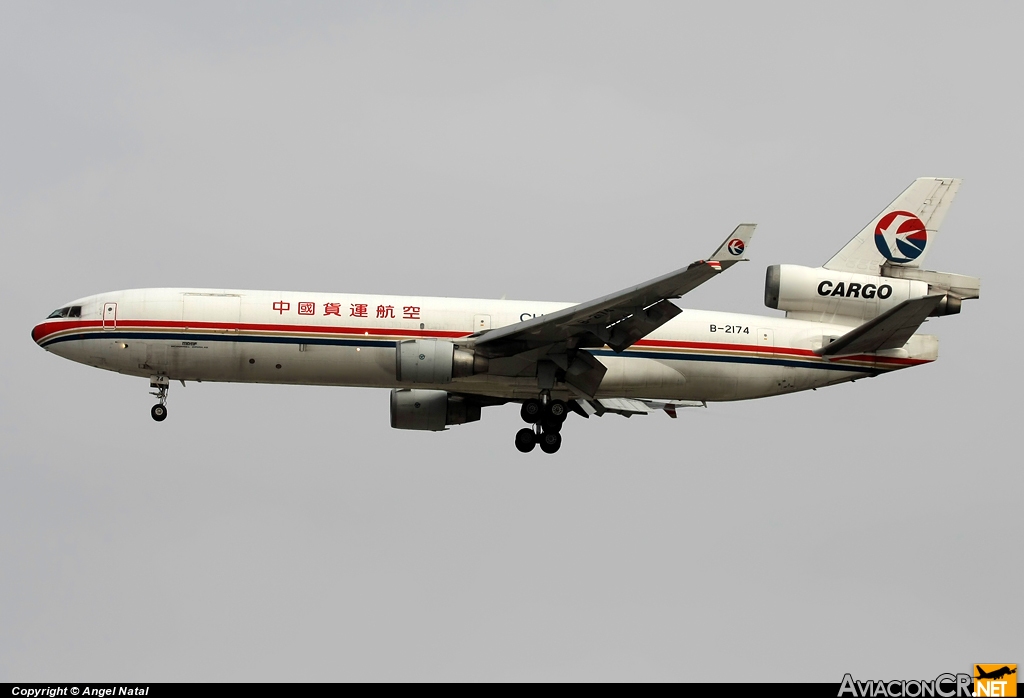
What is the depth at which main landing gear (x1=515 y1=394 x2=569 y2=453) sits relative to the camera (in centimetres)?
5300

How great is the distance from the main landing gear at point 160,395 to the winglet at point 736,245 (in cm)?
1832

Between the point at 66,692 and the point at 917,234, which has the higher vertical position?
the point at 917,234

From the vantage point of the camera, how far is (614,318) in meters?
49.3

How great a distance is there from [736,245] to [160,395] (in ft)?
64.1

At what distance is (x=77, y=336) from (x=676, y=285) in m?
19.2

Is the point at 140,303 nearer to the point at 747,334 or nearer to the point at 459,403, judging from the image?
the point at 459,403

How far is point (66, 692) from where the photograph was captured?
4341cm

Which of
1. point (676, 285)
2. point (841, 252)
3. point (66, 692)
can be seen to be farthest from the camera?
point (841, 252)

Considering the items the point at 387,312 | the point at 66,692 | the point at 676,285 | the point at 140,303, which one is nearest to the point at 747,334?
the point at 676,285

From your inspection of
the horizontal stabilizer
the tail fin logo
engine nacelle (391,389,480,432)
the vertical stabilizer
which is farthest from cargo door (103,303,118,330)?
the tail fin logo

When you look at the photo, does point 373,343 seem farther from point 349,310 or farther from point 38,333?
point 38,333

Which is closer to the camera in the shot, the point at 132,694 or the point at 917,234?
the point at 132,694

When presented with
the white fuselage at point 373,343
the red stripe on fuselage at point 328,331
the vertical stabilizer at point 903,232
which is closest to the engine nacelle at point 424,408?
the white fuselage at point 373,343

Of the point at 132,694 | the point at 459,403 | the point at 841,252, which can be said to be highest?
the point at 841,252
